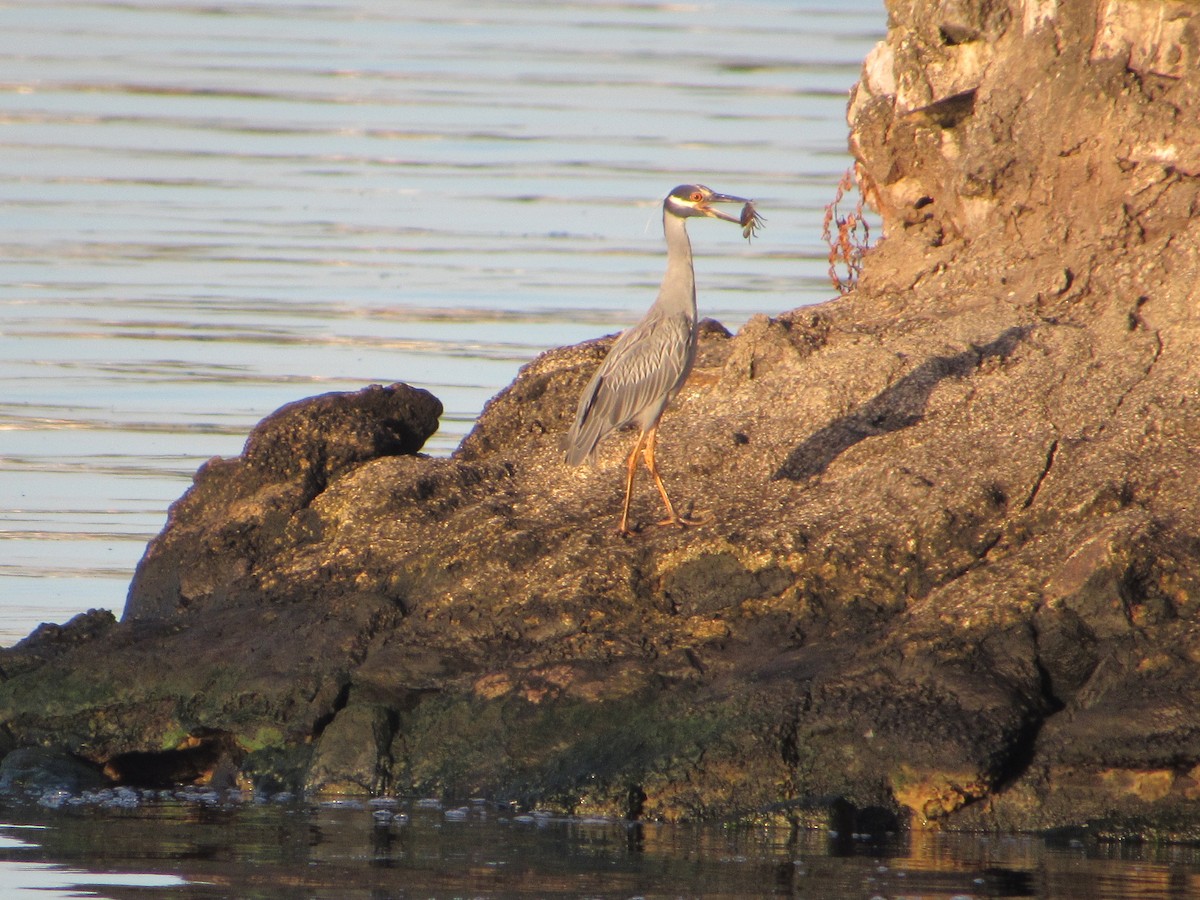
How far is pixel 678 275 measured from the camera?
9961mm

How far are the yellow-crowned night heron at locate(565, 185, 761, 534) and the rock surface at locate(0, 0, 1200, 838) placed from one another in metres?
0.21

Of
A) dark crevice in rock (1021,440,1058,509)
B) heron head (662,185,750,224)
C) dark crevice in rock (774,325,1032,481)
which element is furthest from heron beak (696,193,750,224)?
dark crevice in rock (1021,440,1058,509)

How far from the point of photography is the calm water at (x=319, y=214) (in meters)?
16.0

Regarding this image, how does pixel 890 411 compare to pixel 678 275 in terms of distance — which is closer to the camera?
pixel 890 411

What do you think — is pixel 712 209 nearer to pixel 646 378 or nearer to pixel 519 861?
pixel 646 378

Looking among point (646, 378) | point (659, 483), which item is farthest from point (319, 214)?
point (659, 483)

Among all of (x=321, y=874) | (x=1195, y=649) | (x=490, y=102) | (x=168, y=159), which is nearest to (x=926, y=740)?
(x=1195, y=649)

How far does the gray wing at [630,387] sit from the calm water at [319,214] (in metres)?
3.62

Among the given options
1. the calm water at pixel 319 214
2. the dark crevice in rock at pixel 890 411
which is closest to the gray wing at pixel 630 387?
the dark crevice in rock at pixel 890 411

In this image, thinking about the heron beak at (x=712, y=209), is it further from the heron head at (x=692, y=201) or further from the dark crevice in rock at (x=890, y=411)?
the dark crevice in rock at (x=890, y=411)

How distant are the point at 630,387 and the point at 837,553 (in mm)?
1382

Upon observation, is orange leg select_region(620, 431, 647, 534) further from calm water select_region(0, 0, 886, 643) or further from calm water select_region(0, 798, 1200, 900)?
calm water select_region(0, 0, 886, 643)

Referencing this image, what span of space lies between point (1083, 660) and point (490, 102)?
933 inches

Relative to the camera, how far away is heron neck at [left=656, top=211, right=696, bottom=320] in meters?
9.88
